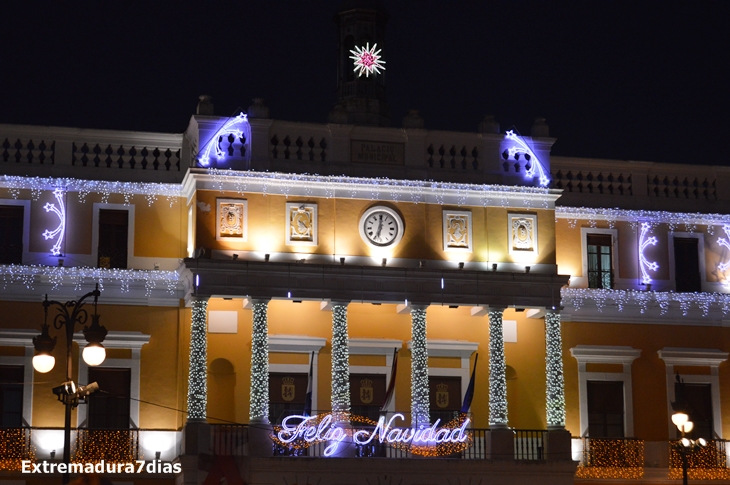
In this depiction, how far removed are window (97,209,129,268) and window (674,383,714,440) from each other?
54.4ft

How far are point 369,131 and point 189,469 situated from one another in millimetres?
10234

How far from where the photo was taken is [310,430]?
30672 millimetres

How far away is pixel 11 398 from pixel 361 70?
522 inches

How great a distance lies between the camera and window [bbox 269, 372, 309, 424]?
1308 inches

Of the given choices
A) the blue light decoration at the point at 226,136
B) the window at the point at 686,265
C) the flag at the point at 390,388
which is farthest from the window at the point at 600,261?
the blue light decoration at the point at 226,136

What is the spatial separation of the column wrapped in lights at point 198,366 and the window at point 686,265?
572 inches

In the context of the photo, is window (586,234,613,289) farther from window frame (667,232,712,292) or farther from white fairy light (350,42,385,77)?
white fairy light (350,42,385,77)

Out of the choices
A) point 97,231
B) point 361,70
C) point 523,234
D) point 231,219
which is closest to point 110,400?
point 97,231

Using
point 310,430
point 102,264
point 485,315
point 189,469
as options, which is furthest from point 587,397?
point 102,264

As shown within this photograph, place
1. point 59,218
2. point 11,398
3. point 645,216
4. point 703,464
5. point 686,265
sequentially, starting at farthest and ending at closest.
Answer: point 686,265 < point 645,216 < point 703,464 < point 59,218 < point 11,398

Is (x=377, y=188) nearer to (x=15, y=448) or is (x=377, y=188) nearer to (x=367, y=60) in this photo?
(x=367, y=60)

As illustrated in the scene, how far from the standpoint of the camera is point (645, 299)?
35.4 m

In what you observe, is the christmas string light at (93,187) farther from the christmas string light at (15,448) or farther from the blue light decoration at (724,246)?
the blue light decoration at (724,246)

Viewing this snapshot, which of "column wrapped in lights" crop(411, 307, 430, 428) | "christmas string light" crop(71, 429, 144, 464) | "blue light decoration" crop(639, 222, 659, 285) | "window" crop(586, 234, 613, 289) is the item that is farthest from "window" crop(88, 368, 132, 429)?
"blue light decoration" crop(639, 222, 659, 285)
